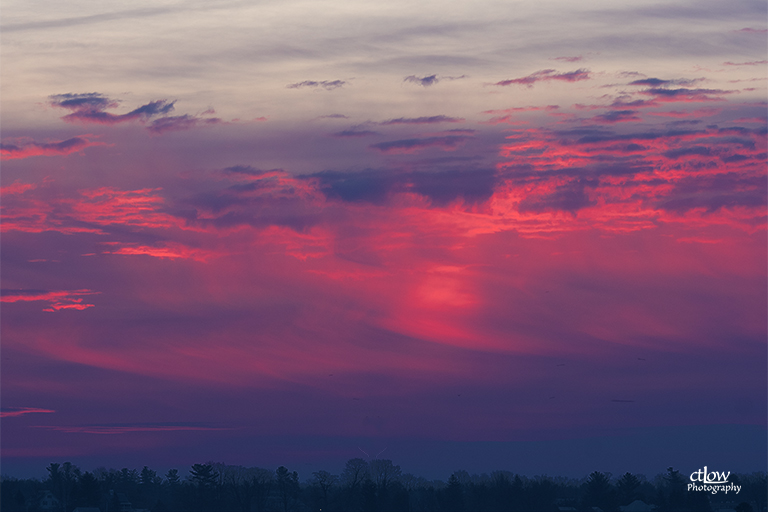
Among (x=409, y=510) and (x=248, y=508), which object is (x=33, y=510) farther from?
(x=409, y=510)

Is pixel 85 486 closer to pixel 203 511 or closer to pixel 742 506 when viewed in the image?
pixel 203 511

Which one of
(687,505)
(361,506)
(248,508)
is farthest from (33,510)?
(687,505)

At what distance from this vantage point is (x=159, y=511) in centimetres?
18612

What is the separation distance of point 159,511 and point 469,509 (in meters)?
65.1

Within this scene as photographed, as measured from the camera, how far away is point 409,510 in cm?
18312

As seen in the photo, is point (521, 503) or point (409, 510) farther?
point (521, 503)

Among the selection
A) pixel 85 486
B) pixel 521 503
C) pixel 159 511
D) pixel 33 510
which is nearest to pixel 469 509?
pixel 521 503

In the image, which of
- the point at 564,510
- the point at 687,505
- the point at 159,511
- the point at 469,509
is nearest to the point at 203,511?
the point at 159,511

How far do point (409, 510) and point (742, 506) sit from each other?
67.1m

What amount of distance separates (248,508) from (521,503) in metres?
58.6

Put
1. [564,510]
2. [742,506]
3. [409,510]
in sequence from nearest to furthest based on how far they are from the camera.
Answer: [742,506]
[409,510]
[564,510]

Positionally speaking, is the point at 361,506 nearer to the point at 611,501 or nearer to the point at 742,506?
the point at 611,501

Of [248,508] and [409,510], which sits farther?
[248,508]

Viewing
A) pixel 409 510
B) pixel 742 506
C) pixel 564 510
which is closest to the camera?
pixel 742 506
